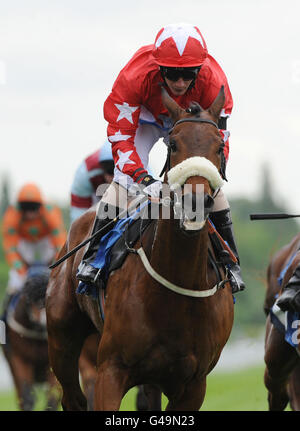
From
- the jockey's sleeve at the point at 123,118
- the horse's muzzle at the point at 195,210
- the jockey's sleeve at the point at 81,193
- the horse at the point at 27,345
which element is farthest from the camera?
the horse at the point at 27,345

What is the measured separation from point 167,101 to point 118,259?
110 cm

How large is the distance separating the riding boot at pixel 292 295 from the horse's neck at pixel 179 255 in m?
1.60

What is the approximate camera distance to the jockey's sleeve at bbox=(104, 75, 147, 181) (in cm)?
604

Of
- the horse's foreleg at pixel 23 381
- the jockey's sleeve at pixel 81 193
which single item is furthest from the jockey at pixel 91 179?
the horse's foreleg at pixel 23 381

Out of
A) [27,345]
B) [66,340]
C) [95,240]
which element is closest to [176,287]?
[95,240]

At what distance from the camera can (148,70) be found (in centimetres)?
600

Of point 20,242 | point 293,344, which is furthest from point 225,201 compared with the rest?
point 20,242

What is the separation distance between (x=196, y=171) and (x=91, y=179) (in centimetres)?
434

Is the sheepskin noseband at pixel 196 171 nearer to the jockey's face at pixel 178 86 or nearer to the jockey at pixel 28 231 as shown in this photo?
the jockey's face at pixel 178 86

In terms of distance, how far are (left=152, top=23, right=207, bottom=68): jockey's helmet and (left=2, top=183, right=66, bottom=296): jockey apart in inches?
259

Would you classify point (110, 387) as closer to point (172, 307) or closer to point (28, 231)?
point (172, 307)

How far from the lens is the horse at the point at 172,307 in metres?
5.30

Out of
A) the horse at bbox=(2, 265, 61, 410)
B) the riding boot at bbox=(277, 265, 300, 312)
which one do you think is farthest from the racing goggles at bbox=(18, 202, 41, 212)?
the riding boot at bbox=(277, 265, 300, 312)
